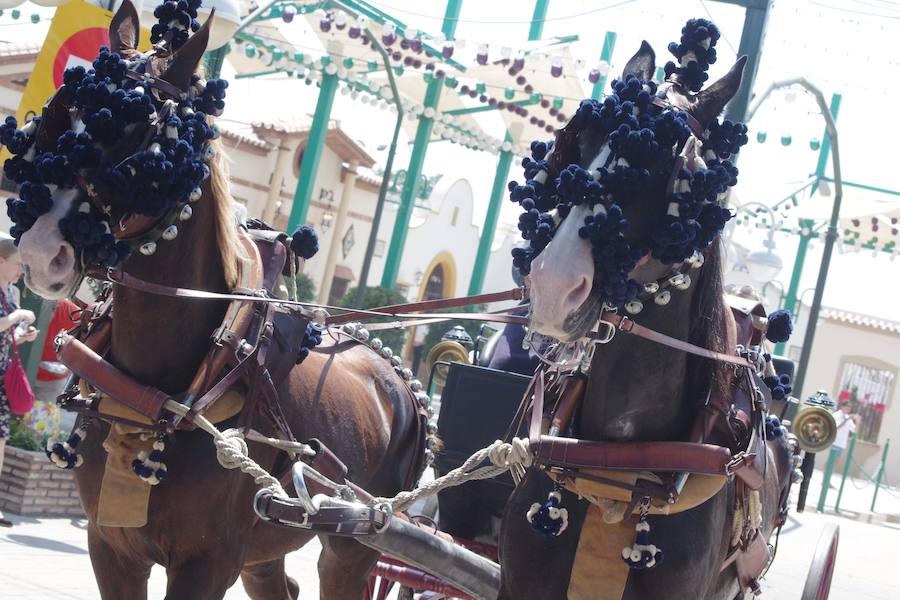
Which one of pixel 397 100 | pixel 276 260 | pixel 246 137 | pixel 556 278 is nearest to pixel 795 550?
pixel 397 100

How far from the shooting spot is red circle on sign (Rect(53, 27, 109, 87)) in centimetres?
718

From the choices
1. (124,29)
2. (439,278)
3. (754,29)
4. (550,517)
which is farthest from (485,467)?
(439,278)

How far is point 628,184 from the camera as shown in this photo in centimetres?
295

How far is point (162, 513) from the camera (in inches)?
144

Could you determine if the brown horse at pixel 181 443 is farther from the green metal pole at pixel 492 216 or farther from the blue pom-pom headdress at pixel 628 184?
the green metal pole at pixel 492 216

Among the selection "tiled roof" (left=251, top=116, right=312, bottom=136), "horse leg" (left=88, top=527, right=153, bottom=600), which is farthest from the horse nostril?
"tiled roof" (left=251, top=116, right=312, bottom=136)

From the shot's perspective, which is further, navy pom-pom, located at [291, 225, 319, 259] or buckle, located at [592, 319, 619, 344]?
navy pom-pom, located at [291, 225, 319, 259]

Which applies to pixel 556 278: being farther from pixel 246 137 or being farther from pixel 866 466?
pixel 866 466

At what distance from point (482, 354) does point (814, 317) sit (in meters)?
7.67

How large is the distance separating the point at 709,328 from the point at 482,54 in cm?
1409

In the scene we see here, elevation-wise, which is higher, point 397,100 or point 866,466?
point 397,100

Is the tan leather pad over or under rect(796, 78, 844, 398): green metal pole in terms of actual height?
under

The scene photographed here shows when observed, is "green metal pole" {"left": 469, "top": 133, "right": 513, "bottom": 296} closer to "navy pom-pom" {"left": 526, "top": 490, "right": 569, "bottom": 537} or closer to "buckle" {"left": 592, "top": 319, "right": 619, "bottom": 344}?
"navy pom-pom" {"left": 526, "top": 490, "right": 569, "bottom": 537}

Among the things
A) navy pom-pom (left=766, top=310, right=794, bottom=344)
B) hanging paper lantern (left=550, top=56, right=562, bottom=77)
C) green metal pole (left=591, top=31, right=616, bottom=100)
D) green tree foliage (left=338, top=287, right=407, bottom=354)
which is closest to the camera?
navy pom-pom (left=766, top=310, right=794, bottom=344)
